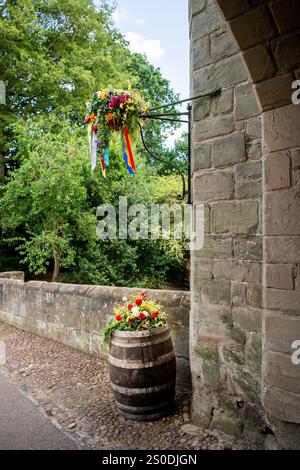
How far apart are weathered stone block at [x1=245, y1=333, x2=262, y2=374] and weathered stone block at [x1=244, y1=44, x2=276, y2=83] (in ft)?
6.12

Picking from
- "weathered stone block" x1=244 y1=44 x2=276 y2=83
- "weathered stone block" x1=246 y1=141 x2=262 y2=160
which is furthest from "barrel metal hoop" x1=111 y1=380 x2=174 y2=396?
"weathered stone block" x1=244 y1=44 x2=276 y2=83

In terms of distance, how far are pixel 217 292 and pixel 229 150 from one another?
3.96ft

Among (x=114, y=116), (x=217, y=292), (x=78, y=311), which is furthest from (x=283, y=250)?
(x=78, y=311)

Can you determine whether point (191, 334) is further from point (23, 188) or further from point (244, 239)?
A: point (23, 188)

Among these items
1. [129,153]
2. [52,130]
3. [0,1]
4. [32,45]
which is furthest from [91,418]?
[0,1]

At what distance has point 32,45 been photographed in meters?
12.9

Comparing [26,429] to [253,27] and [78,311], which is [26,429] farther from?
[253,27]

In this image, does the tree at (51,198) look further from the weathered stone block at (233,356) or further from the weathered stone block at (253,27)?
the weathered stone block at (253,27)

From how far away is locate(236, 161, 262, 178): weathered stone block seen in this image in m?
2.81

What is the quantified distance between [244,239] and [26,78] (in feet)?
40.3

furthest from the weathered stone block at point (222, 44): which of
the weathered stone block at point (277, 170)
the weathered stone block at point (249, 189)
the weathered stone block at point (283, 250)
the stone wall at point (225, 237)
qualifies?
the weathered stone block at point (283, 250)

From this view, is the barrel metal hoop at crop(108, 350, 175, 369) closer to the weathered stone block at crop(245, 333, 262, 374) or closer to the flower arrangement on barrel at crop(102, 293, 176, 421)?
the flower arrangement on barrel at crop(102, 293, 176, 421)

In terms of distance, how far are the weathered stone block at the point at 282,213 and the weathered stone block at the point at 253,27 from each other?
908 mm

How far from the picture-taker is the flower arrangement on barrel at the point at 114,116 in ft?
11.2
